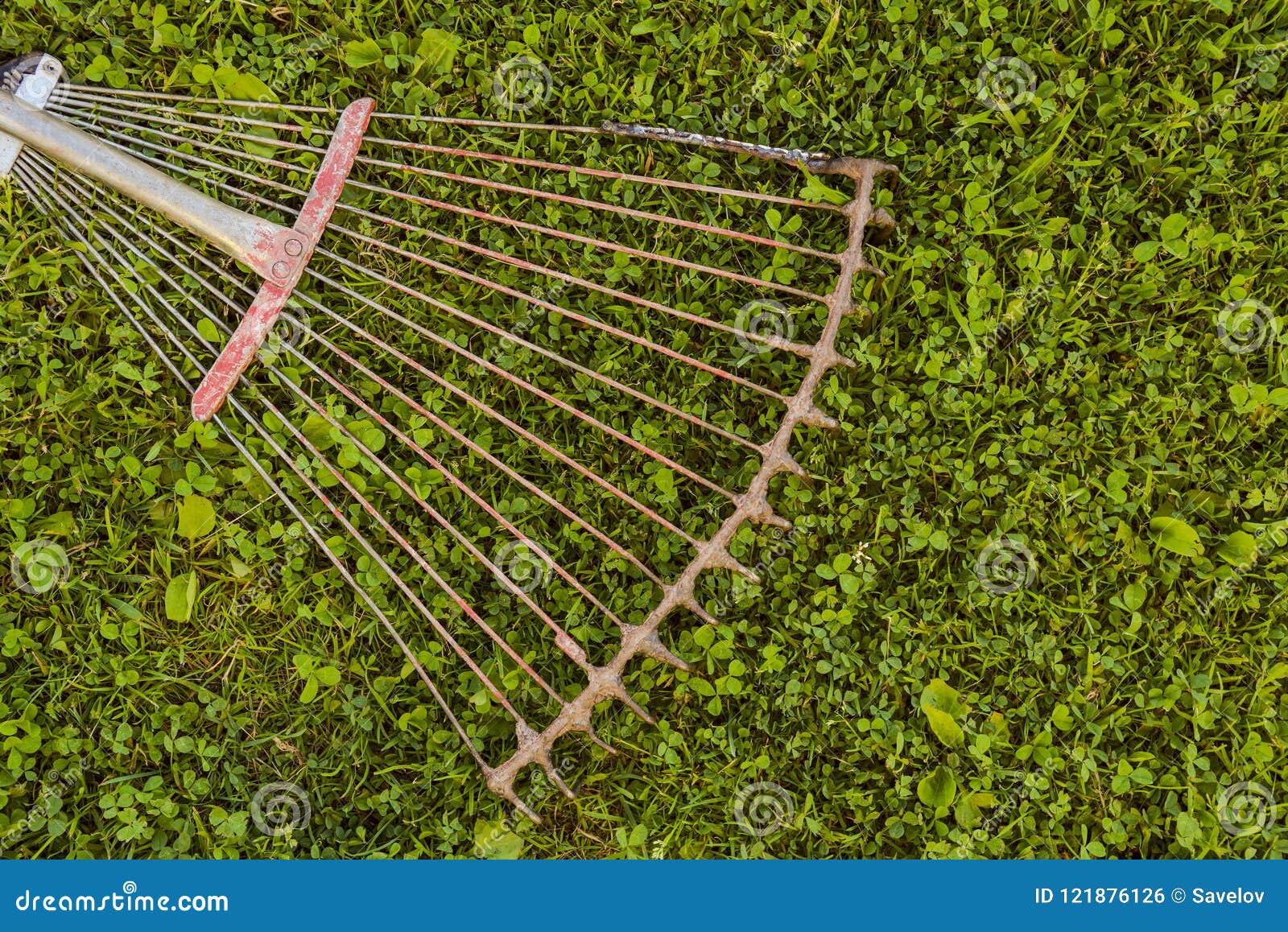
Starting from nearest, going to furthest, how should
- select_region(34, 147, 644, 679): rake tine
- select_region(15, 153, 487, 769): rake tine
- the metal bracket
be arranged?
select_region(34, 147, 644, 679): rake tine, select_region(15, 153, 487, 769): rake tine, the metal bracket

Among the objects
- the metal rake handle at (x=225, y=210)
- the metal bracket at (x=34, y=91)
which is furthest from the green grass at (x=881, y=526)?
the metal rake handle at (x=225, y=210)

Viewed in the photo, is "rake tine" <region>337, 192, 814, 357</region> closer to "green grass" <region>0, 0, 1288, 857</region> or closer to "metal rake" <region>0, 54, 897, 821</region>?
"metal rake" <region>0, 54, 897, 821</region>

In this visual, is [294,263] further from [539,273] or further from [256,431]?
[539,273]

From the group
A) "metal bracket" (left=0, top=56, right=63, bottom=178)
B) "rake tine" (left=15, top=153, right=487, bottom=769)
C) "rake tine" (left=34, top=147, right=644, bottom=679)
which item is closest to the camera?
"rake tine" (left=34, top=147, right=644, bottom=679)

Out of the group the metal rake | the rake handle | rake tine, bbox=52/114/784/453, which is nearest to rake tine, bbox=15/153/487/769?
the metal rake

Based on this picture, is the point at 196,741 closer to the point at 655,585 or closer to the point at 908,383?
the point at 655,585

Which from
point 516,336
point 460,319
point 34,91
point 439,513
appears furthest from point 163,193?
point 439,513
